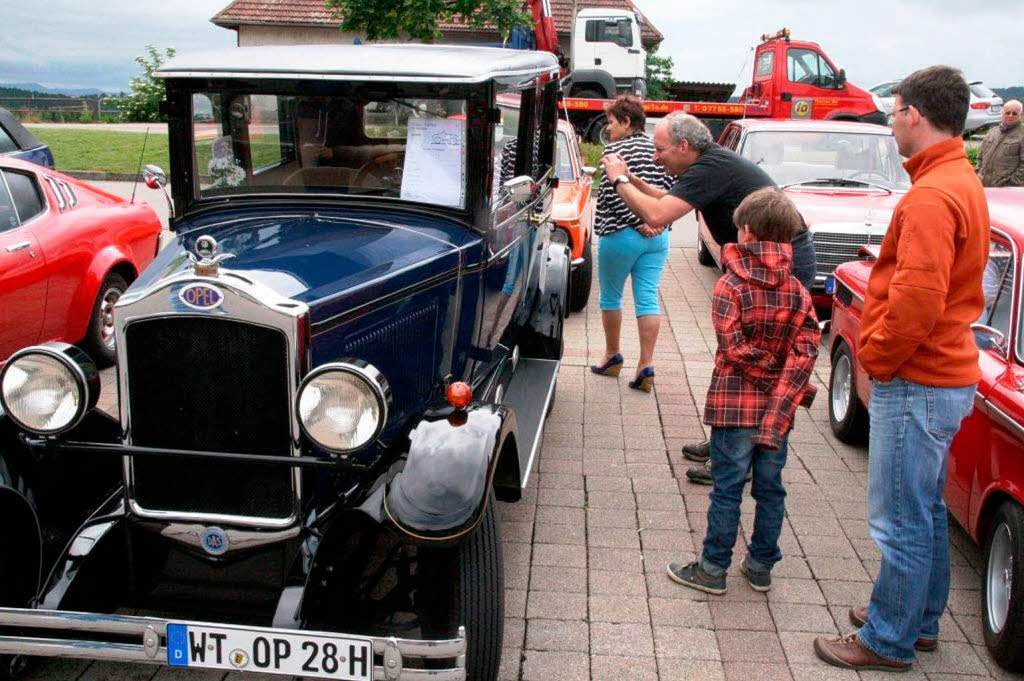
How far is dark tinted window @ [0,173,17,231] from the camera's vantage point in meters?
6.19

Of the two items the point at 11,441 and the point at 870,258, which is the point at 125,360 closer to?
the point at 11,441

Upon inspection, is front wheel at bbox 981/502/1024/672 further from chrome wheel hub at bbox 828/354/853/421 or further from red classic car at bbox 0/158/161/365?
red classic car at bbox 0/158/161/365

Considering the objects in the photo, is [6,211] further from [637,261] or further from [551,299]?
[637,261]

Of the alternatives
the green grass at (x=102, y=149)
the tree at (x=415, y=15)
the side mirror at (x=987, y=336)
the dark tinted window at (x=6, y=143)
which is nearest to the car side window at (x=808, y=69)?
the tree at (x=415, y=15)

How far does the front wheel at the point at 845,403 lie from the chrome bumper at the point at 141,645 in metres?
3.64

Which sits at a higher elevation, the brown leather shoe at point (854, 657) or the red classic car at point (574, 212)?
the red classic car at point (574, 212)

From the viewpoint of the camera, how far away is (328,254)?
348 cm

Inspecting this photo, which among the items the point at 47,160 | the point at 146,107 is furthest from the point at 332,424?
the point at 146,107

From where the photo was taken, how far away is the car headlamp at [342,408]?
283cm

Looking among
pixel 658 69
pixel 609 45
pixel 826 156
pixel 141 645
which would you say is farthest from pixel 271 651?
pixel 658 69

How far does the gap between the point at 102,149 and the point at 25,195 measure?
47.3 feet

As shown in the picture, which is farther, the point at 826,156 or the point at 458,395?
the point at 826,156

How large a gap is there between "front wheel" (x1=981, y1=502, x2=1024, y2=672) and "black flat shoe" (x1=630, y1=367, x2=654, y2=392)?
3.05 meters

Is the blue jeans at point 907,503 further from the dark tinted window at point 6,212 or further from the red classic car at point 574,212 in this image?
the dark tinted window at point 6,212
